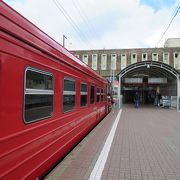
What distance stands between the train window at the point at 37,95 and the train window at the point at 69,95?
91 centimetres

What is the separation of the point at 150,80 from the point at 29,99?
30.7 m

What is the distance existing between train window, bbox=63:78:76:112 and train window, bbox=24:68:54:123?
3.00 feet

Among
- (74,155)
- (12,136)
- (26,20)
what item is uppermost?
(26,20)

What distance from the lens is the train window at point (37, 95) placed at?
142 inches

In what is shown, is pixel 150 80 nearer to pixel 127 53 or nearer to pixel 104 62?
pixel 127 53

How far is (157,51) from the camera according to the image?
135ft

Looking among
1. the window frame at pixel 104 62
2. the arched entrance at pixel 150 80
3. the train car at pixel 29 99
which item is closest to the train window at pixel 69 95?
the train car at pixel 29 99

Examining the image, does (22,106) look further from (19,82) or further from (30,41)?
(30,41)

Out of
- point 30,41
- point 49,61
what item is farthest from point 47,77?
point 30,41

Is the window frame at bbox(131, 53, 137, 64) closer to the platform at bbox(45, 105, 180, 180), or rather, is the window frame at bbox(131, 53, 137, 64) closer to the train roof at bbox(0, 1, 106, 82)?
the platform at bbox(45, 105, 180, 180)

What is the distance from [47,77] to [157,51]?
39.4 metres

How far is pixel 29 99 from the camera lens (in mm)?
3656

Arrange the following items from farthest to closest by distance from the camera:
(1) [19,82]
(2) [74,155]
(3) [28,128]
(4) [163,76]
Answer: (4) [163,76], (2) [74,155], (3) [28,128], (1) [19,82]

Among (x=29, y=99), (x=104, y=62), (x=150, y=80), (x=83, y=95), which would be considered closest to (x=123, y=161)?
(x=83, y=95)
